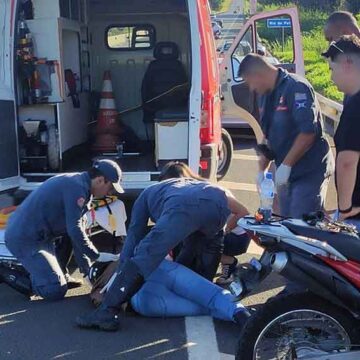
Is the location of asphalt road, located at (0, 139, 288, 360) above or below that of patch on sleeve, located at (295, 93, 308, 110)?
below

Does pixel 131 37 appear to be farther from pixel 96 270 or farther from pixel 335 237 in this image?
pixel 335 237

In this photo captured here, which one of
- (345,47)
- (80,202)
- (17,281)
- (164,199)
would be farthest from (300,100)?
(17,281)

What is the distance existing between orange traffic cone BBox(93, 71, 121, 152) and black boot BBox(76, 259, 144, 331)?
13.0 ft

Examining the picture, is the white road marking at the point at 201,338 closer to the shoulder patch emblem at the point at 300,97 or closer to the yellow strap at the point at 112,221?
the yellow strap at the point at 112,221

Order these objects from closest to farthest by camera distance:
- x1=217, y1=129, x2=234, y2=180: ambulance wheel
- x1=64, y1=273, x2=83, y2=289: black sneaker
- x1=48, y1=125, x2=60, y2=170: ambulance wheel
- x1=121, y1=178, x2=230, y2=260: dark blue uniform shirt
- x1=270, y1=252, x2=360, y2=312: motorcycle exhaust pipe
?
x1=270, y1=252, x2=360, y2=312: motorcycle exhaust pipe
x1=121, y1=178, x2=230, y2=260: dark blue uniform shirt
x1=64, y1=273, x2=83, y2=289: black sneaker
x1=48, y1=125, x2=60, y2=170: ambulance wheel
x1=217, y1=129, x2=234, y2=180: ambulance wheel

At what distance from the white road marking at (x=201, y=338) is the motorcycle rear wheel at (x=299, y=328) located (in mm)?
820

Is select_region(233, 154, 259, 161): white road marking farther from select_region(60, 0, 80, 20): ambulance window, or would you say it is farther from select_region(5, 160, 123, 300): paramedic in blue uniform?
select_region(5, 160, 123, 300): paramedic in blue uniform

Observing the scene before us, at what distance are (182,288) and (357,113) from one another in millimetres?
1755

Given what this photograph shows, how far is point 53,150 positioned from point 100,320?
9.03ft

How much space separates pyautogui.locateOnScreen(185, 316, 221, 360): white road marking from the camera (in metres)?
4.30

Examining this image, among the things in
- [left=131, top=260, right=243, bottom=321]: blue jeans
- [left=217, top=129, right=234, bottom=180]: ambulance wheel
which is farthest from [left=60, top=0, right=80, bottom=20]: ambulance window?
[left=131, top=260, right=243, bottom=321]: blue jeans

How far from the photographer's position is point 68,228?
5145 millimetres

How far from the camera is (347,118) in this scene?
388 cm

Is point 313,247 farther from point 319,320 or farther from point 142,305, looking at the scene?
point 142,305
